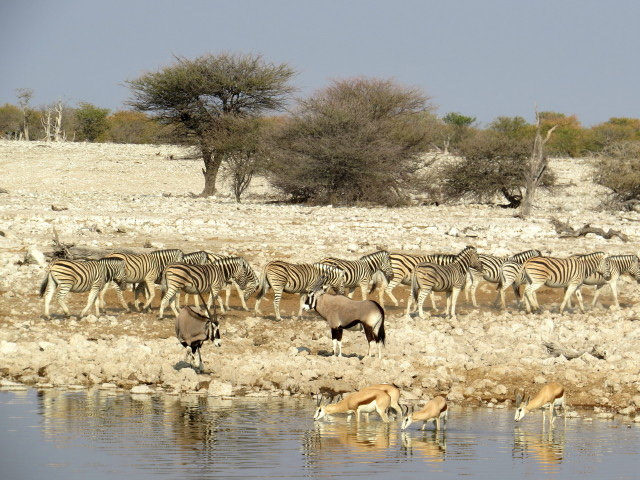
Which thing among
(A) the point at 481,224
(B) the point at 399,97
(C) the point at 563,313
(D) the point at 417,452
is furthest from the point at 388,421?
(B) the point at 399,97

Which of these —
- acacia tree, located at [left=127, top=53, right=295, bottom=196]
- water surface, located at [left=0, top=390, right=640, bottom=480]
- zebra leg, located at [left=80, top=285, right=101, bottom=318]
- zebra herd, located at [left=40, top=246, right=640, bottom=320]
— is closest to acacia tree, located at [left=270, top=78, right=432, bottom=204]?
acacia tree, located at [left=127, top=53, right=295, bottom=196]

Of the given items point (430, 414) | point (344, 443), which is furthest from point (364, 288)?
point (344, 443)

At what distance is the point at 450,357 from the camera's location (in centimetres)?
1180

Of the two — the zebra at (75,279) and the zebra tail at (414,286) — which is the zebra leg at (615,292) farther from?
the zebra at (75,279)

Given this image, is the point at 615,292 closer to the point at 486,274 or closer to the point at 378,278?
the point at 486,274

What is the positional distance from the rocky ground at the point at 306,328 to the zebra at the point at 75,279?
32 centimetres

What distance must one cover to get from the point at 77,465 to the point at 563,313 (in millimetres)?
9594

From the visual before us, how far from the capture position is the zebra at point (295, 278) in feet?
50.0

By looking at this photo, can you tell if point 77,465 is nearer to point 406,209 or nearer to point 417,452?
point 417,452

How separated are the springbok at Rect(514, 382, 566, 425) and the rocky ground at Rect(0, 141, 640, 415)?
0.84m

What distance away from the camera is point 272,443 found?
8625 mm

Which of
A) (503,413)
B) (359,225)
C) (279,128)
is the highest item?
(279,128)

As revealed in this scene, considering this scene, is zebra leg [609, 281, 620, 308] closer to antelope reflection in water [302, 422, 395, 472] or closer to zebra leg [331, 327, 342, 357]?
zebra leg [331, 327, 342, 357]

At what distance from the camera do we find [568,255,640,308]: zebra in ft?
54.4
